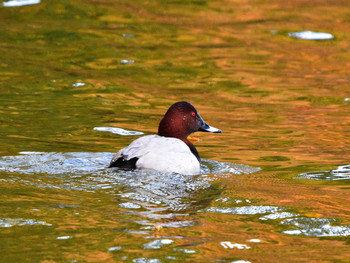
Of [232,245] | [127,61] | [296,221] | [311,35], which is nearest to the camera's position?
[232,245]

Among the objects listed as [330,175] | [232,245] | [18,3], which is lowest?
[330,175]

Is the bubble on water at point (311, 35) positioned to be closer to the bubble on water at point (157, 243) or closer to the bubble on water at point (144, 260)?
the bubble on water at point (157, 243)

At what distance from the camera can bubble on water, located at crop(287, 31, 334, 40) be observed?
1832 cm

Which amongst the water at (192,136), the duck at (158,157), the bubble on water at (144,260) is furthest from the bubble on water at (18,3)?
the bubble on water at (144,260)

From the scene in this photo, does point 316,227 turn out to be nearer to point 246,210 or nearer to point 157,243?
point 246,210

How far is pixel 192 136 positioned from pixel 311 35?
8.38 meters

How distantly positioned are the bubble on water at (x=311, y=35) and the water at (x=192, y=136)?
0.06 m

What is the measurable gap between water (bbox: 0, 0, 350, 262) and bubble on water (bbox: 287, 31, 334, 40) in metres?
0.06

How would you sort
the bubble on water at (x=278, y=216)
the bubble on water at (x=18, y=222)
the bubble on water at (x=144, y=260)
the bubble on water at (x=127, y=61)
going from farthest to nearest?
1. the bubble on water at (x=127, y=61)
2. the bubble on water at (x=278, y=216)
3. the bubble on water at (x=18, y=222)
4. the bubble on water at (x=144, y=260)

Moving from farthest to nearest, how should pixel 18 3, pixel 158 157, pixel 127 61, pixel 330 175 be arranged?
pixel 18 3 < pixel 127 61 < pixel 330 175 < pixel 158 157

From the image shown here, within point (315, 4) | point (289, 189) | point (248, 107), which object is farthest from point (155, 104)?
point (315, 4)

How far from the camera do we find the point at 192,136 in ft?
37.1

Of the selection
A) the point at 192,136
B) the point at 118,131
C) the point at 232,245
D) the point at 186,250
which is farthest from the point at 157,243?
the point at 192,136

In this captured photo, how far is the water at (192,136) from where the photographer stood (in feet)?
19.6
